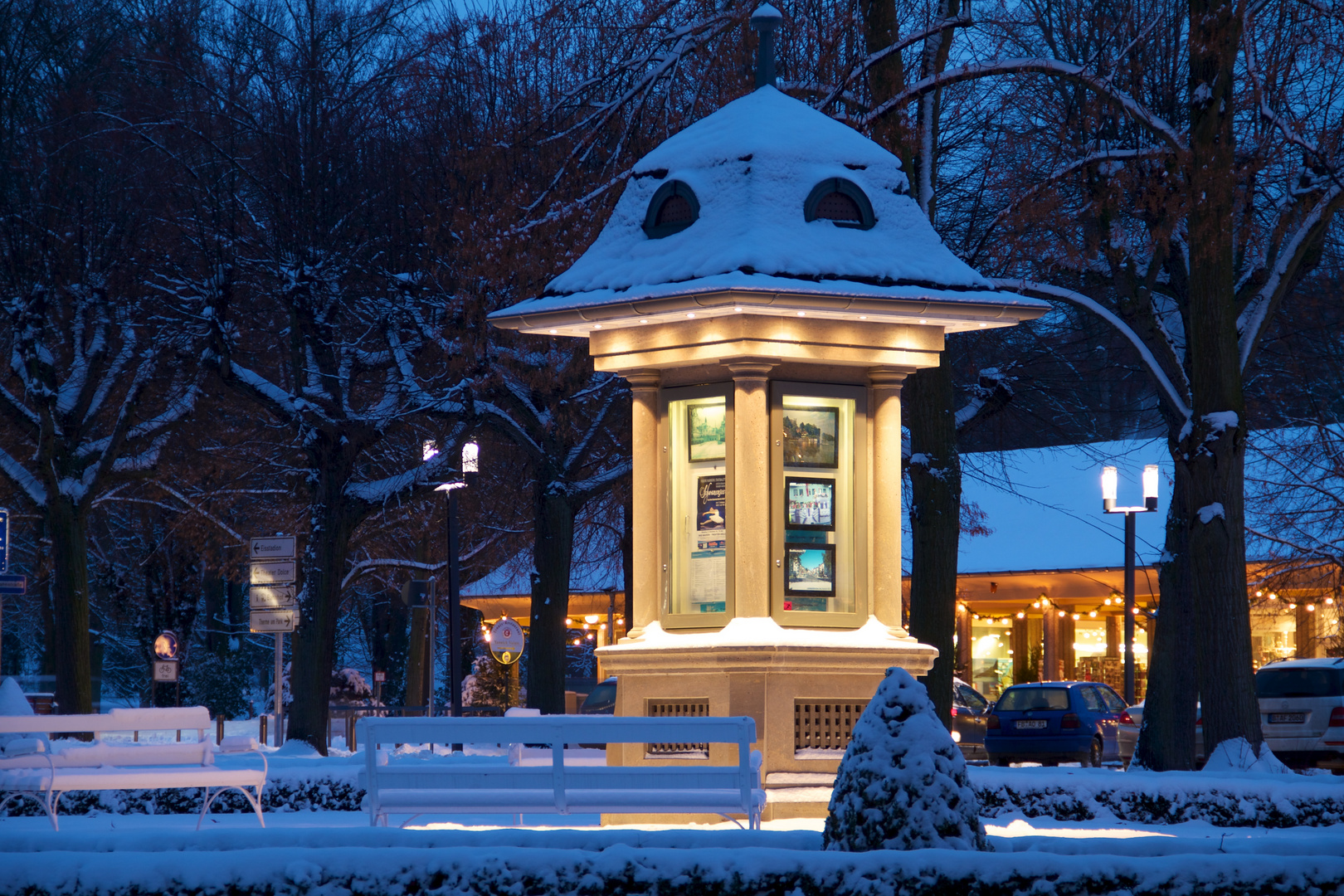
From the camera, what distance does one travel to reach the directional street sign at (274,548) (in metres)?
21.6

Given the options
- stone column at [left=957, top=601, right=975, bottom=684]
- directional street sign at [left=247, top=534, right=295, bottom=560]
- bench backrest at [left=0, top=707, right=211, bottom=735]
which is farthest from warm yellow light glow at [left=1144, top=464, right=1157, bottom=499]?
bench backrest at [left=0, top=707, right=211, bottom=735]

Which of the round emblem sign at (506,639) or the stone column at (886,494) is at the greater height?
the stone column at (886,494)

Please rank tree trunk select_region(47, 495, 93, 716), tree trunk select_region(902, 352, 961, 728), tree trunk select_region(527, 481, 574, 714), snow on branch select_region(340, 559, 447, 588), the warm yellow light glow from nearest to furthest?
tree trunk select_region(902, 352, 961, 728)
tree trunk select_region(527, 481, 574, 714)
tree trunk select_region(47, 495, 93, 716)
the warm yellow light glow
snow on branch select_region(340, 559, 447, 588)

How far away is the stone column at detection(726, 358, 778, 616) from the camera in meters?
13.5

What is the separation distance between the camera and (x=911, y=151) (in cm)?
1820

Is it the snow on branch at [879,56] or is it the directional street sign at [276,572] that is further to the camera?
the directional street sign at [276,572]

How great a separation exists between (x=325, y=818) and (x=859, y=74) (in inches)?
373

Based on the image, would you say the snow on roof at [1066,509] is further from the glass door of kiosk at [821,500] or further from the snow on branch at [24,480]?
the glass door of kiosk at [821,500]

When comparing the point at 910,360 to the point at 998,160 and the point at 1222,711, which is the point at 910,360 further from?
the point at 998,160

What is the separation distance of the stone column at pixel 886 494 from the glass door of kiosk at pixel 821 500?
0.10m

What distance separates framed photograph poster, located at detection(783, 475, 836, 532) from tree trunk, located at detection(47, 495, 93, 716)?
16334 millimetres

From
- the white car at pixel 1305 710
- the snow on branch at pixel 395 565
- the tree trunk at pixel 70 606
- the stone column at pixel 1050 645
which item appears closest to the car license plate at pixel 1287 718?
the white car at pixel 1305 710

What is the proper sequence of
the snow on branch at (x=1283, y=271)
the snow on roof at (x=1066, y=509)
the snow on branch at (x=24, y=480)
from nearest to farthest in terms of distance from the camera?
the snow on branch at (x=1283, y=271) → the snow on branch at (x=24, y=480) → the snow on roof at (x=1066, y=509)

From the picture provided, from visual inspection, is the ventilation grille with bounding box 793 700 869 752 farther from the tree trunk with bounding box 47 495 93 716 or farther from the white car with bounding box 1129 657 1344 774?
the tree trunk with bounding box 47 495 93 716
